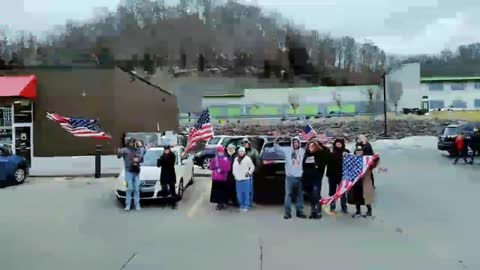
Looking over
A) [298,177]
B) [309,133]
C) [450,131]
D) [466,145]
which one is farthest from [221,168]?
[450,131]

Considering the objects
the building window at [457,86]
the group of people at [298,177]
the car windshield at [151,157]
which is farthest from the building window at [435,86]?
the group of people at [298,177]

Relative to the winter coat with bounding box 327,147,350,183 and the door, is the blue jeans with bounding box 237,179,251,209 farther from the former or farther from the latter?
the door

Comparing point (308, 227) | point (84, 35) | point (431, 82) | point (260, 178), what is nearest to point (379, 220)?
point (308, 227)

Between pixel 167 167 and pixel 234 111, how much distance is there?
2967 inches

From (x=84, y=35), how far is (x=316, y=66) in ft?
162

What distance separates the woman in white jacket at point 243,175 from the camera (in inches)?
500

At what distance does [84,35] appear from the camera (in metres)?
103

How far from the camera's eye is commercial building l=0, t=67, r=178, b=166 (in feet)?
100

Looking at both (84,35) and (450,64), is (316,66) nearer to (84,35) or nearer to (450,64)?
(450,64)

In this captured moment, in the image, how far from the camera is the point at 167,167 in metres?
13.3

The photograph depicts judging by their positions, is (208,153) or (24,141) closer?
(208,153)

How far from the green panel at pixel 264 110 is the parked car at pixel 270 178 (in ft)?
242

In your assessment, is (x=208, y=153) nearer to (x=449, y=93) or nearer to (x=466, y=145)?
(x=466, y=145)

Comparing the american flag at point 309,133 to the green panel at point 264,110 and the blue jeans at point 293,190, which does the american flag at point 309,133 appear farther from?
the green panel at point 264,110
